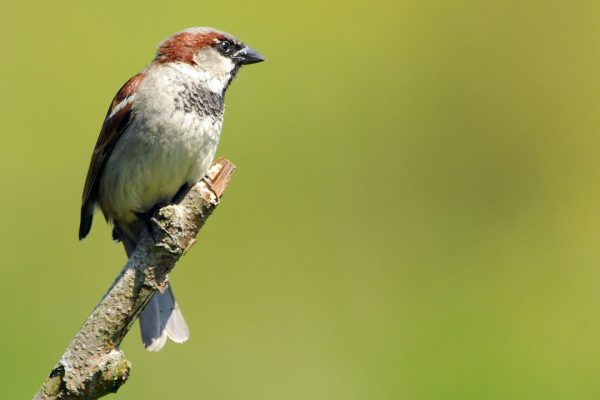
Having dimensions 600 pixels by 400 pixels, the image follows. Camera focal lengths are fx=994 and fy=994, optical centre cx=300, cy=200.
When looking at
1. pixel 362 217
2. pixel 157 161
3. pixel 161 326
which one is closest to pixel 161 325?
pixel 161 326

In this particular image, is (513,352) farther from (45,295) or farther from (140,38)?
(140,38)

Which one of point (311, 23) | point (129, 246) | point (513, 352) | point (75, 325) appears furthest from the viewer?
point (311, 23)

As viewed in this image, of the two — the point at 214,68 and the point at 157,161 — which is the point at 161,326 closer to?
the point at 157,161

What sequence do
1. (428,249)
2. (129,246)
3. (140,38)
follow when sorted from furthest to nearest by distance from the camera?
(140,38), (428,249), (129,246)

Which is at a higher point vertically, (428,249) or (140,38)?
(140,38)

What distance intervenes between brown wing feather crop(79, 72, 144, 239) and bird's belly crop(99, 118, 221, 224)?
1.3 inches

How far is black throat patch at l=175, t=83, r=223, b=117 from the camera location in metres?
2.99

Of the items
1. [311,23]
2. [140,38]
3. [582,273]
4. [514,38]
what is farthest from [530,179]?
[140,38]

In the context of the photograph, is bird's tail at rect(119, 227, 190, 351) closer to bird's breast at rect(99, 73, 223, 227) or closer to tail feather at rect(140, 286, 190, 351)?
tail feather at rect(140, 286, 190, 351)

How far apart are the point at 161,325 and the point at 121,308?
92 centimetres

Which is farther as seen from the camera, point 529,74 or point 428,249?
point 529,74

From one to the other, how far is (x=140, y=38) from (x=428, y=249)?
185 centimetres

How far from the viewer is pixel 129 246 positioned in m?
3.35

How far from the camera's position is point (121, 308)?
2.16 meters
